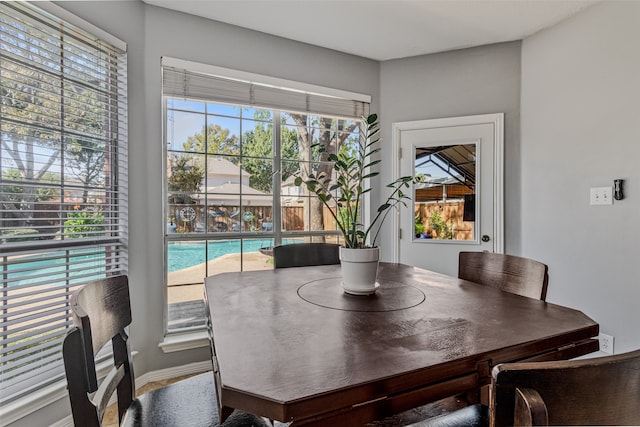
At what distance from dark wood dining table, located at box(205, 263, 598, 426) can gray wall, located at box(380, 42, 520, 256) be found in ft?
5.95

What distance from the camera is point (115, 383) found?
1.01 meters

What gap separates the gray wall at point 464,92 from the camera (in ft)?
9.07

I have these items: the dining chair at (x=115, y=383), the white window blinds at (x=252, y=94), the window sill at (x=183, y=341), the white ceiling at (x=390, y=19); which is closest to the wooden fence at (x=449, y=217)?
the white window blinds at (x=252, y=94)

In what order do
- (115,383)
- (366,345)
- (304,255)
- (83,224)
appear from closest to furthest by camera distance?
1. (366,345)
2. (115,383)
3. (83,224)
4. (304,255)

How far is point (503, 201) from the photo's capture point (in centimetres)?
277

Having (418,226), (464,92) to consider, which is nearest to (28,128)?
(418,226)

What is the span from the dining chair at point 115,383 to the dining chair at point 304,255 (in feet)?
2.80

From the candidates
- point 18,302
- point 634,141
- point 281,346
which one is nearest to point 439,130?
point 634,141

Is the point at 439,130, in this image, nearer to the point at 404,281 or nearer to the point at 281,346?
the point at 404,281

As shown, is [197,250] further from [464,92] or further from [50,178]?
[464,92]

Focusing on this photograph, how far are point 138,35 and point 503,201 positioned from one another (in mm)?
2953

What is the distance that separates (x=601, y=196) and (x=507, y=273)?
4.04 ft

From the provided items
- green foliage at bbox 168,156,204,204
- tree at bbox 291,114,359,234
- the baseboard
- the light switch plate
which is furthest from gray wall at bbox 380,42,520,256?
the baseboard

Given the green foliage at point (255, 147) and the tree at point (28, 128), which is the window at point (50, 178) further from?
the green foliage at point (255, 147)
